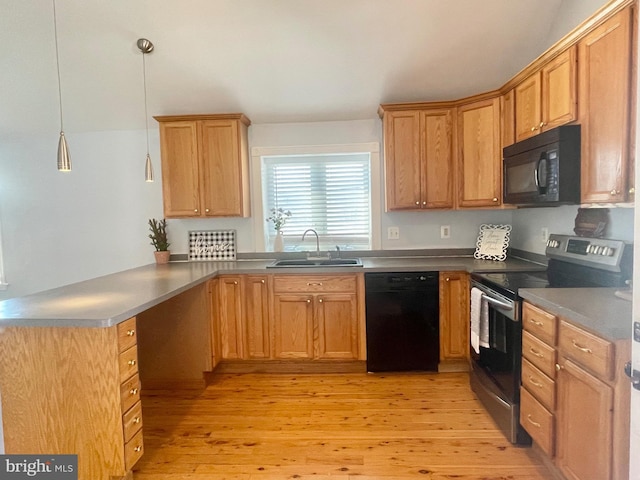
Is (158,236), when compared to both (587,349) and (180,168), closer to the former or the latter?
(180,168)

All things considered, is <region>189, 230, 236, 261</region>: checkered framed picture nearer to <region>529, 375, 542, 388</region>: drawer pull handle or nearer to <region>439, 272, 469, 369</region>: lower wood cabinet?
<region>439, 272, 469, 369</region>: lower wood cabinet

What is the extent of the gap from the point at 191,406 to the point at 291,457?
3.24 feet

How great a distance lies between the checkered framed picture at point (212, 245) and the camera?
365 cm

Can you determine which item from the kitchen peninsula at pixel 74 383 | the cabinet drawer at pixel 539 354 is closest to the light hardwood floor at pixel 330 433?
the kitchen peninsula at pixel 74 383

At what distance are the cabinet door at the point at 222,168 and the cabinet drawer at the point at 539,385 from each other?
8.24 ft

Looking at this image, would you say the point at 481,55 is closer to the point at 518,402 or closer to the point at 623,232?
the point at 623,232

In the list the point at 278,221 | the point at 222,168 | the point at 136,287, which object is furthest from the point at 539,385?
the point at 222,168

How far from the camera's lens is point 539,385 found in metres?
1.83

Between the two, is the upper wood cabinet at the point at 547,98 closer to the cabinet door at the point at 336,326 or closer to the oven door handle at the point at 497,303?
the oven door handle at the point at 497,303

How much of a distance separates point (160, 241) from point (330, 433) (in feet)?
8.02

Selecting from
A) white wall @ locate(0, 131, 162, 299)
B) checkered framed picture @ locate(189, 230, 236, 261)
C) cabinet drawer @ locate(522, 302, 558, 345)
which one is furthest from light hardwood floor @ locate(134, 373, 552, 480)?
white wall @ locate(0, 131, 162, 299)

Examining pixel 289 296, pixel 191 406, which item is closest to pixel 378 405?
pixel 289 296

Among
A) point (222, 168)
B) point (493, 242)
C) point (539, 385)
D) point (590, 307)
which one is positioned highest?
point (222, 168)

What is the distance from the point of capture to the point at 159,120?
3281 mm
